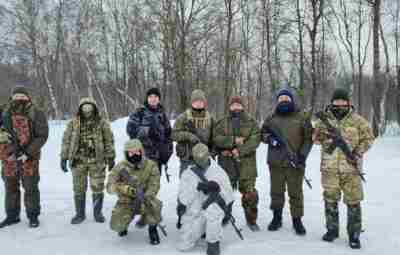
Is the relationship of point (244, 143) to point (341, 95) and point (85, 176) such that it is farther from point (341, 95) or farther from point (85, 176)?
point (85, 176)

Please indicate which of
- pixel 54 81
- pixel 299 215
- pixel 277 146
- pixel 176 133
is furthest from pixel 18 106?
pixel 54 81

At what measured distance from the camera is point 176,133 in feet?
18.4

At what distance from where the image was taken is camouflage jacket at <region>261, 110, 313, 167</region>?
541 cm

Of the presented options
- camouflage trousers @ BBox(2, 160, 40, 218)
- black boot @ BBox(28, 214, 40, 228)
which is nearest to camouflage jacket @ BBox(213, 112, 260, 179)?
camouflage trousers @ BBox(2, 160, 40, 218)

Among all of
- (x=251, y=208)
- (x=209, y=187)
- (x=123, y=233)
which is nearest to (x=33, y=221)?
(x=123, y=233)

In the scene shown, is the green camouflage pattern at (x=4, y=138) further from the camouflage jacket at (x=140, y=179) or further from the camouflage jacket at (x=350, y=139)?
the camouflage jacket at (x=350, y=139)

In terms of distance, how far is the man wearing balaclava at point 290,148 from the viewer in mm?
5402

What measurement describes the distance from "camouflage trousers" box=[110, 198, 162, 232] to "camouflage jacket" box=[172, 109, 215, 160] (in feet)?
2.55

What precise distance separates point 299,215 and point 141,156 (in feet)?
6.83

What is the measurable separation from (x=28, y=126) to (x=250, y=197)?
9.96ft

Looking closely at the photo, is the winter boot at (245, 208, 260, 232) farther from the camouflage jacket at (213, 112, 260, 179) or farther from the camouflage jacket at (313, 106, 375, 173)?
the camouflage jacket at (313, 106, 375, 173)

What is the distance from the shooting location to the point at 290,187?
17.9 feet

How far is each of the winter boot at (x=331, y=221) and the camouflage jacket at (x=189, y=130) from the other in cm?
167

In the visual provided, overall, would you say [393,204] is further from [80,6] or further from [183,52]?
[80,6]
